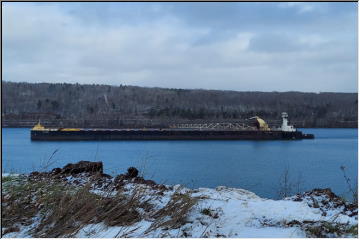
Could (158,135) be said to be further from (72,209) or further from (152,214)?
(72,209)

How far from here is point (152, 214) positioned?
13.7 ft

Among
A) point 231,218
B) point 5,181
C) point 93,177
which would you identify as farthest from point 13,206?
point 231,218

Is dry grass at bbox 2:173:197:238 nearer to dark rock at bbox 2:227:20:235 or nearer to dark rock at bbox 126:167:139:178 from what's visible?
dark rock at bbox 2:227:20:235

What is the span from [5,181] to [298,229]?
9.42 ft

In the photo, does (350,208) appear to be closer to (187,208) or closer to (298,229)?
(298,229)

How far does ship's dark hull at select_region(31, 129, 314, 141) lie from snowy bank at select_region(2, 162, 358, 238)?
120 feet

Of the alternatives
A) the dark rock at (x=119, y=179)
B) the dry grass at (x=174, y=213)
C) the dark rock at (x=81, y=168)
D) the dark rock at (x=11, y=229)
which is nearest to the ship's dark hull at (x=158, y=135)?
the dark rock at (x=81, y=168)

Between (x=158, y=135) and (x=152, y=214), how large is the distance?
37.8 metres

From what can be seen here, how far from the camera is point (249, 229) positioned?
13.0 feet

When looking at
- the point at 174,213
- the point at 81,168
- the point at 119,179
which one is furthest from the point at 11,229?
the point at 81,168

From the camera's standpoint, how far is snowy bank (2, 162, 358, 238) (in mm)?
3768

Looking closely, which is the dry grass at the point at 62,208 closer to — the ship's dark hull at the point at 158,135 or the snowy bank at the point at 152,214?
the snowy bank at the point at 152,214

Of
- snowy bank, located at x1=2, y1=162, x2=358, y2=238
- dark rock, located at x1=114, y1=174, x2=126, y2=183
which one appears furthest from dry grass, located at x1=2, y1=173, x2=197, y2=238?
dark rock, located at x1=114, y1=174, x2=126, y2=183

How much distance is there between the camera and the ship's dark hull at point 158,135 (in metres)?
41.2
